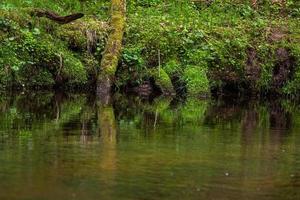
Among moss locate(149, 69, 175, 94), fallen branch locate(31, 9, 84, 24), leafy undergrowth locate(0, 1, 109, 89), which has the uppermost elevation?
fallen branch locate(31, 9, 84, 24)

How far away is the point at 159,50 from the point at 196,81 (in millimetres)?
1772

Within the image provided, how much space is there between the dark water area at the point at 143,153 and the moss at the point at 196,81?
5.46 metres

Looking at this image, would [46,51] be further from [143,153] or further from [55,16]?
[143,153]

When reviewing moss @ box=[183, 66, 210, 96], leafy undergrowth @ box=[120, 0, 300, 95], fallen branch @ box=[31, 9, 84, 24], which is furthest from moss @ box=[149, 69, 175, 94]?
fallen branch @ box=[31, 9, 84, 24]

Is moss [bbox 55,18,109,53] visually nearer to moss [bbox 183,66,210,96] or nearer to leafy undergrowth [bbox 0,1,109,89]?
leafy undergrowth [bbox 0,1,109,89]

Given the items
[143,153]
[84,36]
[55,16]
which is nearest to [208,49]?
[84,36]

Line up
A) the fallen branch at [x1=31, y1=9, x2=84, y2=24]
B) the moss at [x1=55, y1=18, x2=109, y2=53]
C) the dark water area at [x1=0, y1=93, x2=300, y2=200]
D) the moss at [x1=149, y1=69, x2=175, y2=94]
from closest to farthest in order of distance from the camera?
the dark water area at [x1=0, y1=93, x2=300, y2=200] < the fallen branch at [x1=31, y1=9, x2=84, y2=24] < the moss at [x1=149, y1=69, x2=175, y2=94] < the moss at [x1=55, y1=18, x2=109, y2=53]

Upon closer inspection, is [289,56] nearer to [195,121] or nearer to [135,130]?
[195,121]

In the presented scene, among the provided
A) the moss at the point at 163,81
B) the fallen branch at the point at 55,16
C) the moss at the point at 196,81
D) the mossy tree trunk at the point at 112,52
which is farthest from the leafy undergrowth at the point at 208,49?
the fallen branch at the point at 55,16

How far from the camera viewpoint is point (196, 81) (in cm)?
2336

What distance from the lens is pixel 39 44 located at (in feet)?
73.0

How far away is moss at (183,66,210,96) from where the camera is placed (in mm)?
23234

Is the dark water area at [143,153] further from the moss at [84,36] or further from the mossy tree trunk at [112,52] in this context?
the moss at [84,36]

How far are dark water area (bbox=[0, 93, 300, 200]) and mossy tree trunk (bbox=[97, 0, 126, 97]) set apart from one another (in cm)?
Result: 398
